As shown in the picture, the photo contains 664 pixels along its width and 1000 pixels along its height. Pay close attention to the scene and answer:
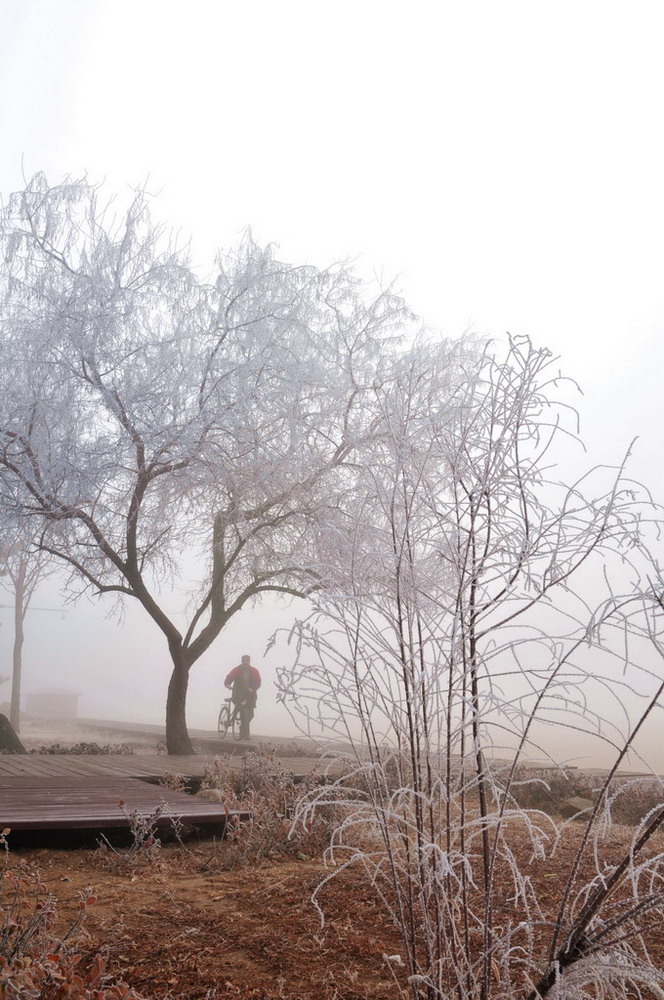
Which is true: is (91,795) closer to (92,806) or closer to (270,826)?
(92,806)

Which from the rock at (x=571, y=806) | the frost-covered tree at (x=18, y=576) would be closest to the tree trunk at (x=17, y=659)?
the frost-covered tree at (x=18, y=576)

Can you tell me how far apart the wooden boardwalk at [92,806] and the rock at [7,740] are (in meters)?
5.60

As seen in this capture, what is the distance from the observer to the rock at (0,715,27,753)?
11.8 metres

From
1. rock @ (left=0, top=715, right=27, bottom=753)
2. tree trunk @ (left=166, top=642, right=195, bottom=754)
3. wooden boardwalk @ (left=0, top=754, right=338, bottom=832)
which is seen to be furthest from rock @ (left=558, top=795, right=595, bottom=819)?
rock @ (left=0, top=715, right=27, bottom=753)

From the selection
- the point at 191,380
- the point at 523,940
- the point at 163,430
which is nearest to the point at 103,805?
the point at 523,940

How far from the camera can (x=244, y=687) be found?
13398 millimetres

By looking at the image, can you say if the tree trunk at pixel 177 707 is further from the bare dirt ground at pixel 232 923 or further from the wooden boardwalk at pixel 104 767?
the bare dirt ground at pixel 232 923

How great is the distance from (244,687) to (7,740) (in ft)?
11.7

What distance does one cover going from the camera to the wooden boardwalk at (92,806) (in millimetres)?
4867

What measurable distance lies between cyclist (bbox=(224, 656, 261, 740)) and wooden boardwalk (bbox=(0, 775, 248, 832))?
6653mm

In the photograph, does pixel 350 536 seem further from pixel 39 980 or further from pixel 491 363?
pixel 39 980

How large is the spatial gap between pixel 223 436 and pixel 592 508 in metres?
8.53

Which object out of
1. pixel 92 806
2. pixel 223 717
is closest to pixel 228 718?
pixel 223 717

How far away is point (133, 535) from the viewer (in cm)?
1116
